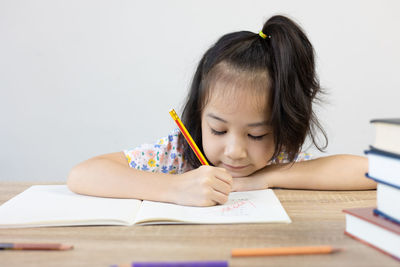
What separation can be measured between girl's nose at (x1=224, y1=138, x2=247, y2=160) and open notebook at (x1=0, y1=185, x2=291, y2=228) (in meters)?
0.09

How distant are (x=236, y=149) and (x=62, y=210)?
1.15 ft

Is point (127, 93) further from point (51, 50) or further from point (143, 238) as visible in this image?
point (143, 238)

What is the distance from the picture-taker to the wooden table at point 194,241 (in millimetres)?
472

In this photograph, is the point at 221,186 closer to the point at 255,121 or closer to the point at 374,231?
the point at 255,121

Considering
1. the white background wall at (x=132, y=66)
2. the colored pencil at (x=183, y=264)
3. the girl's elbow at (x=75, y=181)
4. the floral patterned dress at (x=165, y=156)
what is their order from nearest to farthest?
the colored pencil at (x=183, y=264)
the girl's elbow at (x=75, y=181)
the floral patterned dress at (x=165, y=156)
the white background wall at (x=132, y=66)

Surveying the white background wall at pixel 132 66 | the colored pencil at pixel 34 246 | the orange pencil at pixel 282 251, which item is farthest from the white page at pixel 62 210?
the white background wall at pixel 132 66

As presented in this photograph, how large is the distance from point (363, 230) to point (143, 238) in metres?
0.27

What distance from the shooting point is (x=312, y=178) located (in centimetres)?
88

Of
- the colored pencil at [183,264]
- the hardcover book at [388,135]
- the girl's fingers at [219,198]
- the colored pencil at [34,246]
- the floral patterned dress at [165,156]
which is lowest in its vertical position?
the floral patterned dress at [165,156]

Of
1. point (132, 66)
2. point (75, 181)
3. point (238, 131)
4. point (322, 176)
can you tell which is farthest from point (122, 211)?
point (132, 66)

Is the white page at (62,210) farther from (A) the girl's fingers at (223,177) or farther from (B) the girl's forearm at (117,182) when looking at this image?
(A) the girl's fingers at (223,177)

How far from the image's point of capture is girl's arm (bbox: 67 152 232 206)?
74 centimetres

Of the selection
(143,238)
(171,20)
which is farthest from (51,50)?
(143,238)

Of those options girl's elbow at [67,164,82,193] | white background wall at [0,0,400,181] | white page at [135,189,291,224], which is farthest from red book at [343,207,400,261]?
white background wall at [0,0,400,181]
